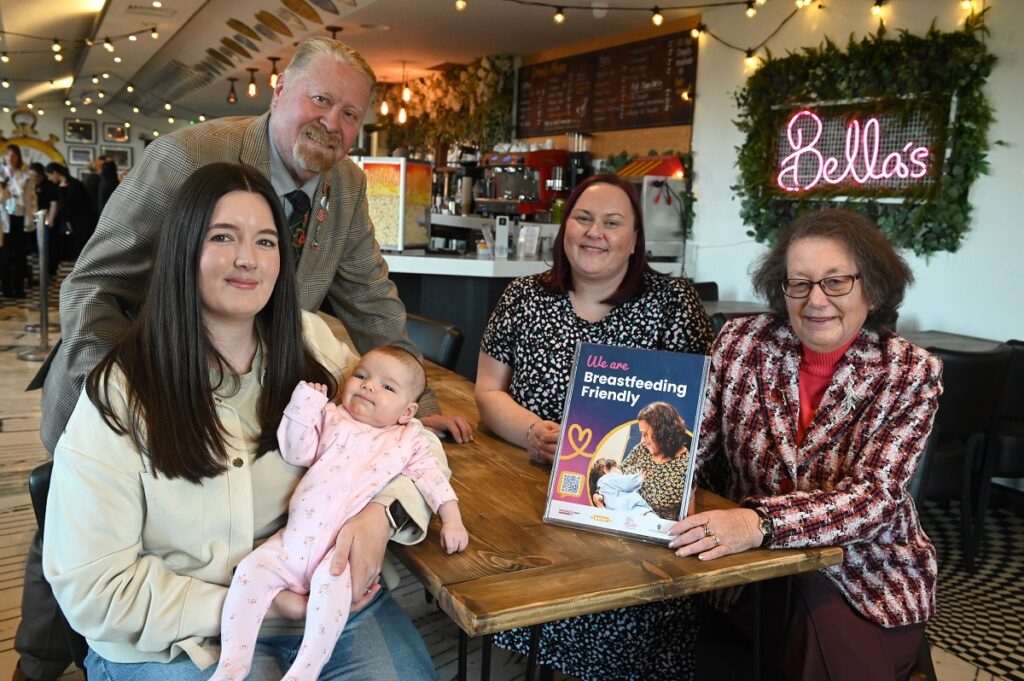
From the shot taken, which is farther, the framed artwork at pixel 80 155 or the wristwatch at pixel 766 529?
the framed artwork at pixel 80 155

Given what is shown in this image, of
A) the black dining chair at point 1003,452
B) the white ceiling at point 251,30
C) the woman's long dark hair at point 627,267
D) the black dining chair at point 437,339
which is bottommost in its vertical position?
the black dining chair at point 1003,452

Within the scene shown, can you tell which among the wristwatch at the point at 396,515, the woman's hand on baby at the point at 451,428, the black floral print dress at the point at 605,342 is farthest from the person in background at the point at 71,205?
the wristwatch at the point at 396,515

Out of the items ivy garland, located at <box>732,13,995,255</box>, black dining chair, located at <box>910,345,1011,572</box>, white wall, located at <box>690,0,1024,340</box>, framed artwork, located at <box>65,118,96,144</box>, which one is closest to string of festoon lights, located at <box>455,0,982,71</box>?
white wall, located at <box>690,0,1024,340</box>

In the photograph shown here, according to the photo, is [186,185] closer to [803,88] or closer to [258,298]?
[258,298]

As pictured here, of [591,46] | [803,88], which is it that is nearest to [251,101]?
[591,46]

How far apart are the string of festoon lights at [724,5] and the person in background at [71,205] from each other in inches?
315

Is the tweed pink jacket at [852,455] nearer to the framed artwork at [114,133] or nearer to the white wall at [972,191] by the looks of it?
the white wall at [972,191]

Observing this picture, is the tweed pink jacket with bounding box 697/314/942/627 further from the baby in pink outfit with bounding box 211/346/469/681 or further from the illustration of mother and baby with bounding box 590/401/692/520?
the baby in pink outfit with bounding box 211/346/469/681

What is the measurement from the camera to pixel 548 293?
8.27ft

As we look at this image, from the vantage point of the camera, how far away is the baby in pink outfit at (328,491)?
4.88 feet

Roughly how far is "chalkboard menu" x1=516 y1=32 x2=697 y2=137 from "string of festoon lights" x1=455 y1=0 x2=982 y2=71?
0.23 m

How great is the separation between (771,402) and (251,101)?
18050mm

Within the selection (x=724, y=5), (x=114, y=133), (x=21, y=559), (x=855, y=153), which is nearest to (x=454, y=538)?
(x=21, y=559)

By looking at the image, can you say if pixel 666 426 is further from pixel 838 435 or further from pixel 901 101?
pixel 901 101
